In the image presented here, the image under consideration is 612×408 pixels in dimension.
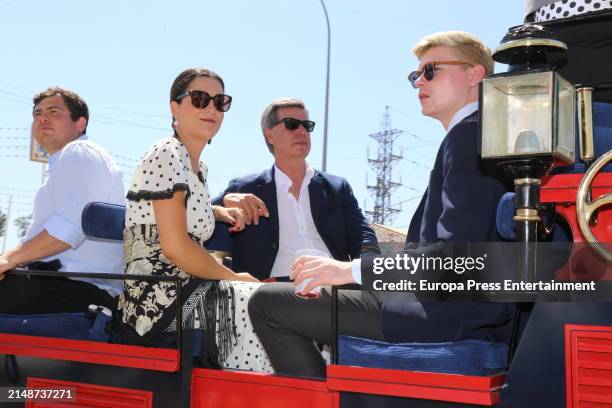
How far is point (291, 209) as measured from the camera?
4191 millimetres

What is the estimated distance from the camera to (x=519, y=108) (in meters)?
1.89

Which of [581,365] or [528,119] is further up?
[528,119]

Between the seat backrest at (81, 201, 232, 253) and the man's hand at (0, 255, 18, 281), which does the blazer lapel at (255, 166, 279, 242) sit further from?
the man's hand at (0, 255, 18, 281)

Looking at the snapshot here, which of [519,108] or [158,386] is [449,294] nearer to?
[519,108]

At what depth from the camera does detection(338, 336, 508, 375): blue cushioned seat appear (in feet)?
6.92

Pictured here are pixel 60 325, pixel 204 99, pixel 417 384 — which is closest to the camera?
pixel 417 384

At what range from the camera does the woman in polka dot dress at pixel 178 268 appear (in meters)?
2.78

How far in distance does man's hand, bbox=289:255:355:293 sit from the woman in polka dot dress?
58 centimetres

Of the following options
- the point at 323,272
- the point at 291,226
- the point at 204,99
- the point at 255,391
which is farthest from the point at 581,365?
the point at 291,226

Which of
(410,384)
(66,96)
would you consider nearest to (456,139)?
(410,384)

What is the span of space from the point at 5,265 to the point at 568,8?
8.08 ft

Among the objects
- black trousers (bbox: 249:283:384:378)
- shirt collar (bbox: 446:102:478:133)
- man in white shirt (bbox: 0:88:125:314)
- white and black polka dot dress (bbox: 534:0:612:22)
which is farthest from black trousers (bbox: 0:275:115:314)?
white and black polka dot dress (bbox: 534:0:612:22)

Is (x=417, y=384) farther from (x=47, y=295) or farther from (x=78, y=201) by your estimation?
(x=78, y=201)

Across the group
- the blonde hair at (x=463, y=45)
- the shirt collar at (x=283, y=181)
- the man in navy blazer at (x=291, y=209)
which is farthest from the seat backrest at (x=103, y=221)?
the blonde hair at (x=463, y=45)
